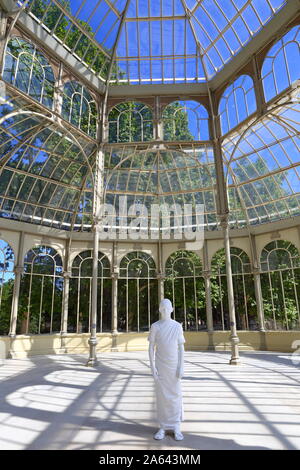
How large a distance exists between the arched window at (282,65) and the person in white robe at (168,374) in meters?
13.3

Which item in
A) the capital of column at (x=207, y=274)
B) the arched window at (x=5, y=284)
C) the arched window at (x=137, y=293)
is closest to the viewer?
the arched window at (x=5, y=284)

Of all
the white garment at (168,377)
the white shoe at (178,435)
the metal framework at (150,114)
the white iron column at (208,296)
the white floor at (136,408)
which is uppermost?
the metal framework at (150,114)

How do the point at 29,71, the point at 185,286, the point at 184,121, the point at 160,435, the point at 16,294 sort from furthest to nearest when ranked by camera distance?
the point at 185,286 < the point at 184,121 < the point at 16,294 < the point at 29,71 < the point at 160,435

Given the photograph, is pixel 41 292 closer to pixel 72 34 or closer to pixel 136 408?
pixel 136 408

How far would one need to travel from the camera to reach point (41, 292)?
20875 mm

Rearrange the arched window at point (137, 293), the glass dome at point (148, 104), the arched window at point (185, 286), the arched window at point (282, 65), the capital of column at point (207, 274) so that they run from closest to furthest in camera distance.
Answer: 1. the arched window at point (282, 65)
2. the glass dome at point (148, 104)
3. the capital of column at point (207, 274)
4. the arched window at point (137, 293)
5. the arched window at point (185, 286)

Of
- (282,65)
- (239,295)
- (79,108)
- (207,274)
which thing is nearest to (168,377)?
(282,65)

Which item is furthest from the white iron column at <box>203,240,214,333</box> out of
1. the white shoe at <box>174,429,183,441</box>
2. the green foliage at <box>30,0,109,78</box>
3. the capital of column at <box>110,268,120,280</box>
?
the white shoe at <box>174,429,183,441</box>

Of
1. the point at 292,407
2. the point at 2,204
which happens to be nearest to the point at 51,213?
the point at 2,204

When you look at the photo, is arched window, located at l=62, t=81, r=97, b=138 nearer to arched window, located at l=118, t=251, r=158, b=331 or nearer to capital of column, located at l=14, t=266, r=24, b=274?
capital of column, located at l=14, t=266, r=24, b=274

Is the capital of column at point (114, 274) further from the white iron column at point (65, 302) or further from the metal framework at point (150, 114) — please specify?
the white iron column at point (65, 302)

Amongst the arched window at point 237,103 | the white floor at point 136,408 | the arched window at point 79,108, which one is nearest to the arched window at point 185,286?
the white floor at point 136,408

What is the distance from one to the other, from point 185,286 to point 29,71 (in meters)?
18.0

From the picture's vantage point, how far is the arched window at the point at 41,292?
2011cm
